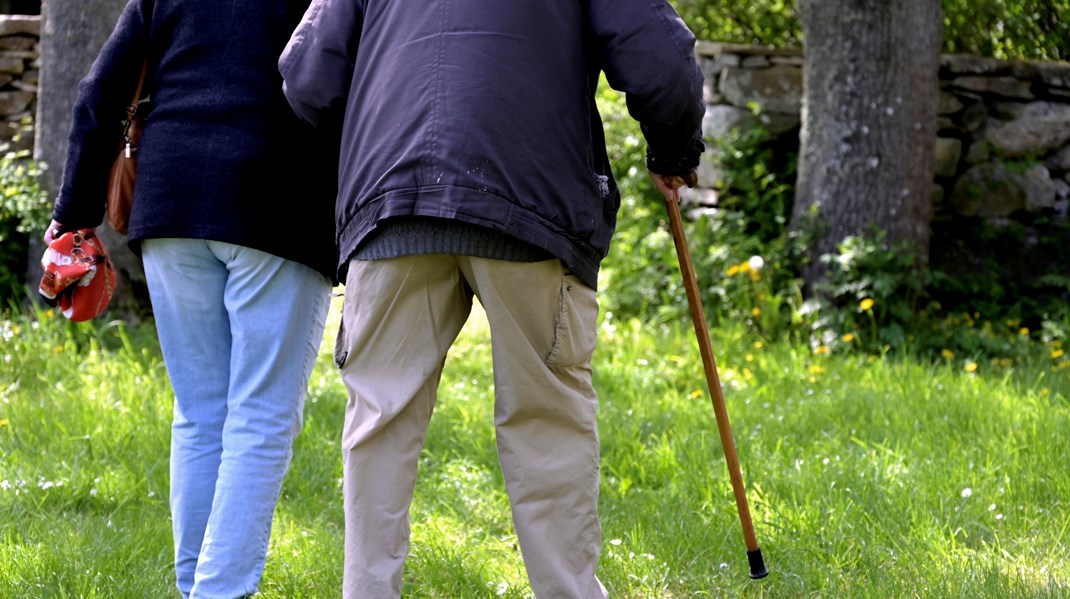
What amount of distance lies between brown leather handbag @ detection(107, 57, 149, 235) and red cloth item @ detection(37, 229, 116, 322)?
5.9 inches

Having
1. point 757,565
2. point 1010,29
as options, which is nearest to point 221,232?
point 757,565

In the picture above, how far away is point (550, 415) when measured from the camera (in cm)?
239

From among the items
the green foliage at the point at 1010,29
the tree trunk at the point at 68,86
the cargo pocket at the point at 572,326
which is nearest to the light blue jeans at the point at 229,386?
the cargo pocket at the point at 572,326

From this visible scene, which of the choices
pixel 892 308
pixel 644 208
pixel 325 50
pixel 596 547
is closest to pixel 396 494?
pixel 596 547

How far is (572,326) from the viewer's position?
93.4 inches

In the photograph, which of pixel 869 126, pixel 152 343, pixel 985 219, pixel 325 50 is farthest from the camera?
pixel 985 219

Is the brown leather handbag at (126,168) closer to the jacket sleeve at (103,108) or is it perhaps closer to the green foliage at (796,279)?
the jacket sleeve at (103,108)

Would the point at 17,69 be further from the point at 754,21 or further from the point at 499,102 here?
the point at 499,102

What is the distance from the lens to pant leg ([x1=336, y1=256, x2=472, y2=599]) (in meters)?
2.35

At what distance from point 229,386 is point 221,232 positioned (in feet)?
1.27

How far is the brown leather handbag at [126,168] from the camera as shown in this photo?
105 inches

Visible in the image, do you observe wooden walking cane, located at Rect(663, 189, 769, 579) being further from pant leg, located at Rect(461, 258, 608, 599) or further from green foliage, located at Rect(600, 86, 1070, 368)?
green foliage, located at Rect(600, 86, 1070, 368)

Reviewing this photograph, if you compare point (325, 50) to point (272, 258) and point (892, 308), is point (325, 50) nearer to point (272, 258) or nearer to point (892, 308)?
point (272, 258)

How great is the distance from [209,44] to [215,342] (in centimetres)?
68
